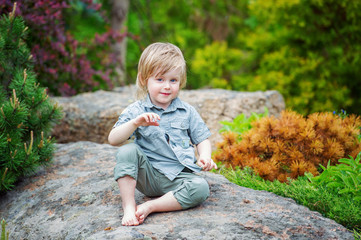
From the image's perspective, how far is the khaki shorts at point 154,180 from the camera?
2.59 metres

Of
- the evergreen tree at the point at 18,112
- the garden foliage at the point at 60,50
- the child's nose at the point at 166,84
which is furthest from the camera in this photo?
the garden foliage at the point at 60,50

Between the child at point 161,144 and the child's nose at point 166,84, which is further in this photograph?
the child's nose at point 166,84

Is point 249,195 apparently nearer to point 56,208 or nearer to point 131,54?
point 56,208

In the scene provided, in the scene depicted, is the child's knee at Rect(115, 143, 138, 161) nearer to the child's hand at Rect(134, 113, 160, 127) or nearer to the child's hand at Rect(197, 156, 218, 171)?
the child's hand at Rect(134, 113, 160, 127)

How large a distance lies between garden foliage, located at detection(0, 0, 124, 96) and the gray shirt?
228 centimetres

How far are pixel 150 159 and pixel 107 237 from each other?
2.35 feet

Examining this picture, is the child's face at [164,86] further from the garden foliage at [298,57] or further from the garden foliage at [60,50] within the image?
the garden foliage at [298,57]

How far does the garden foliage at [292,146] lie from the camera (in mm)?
3484

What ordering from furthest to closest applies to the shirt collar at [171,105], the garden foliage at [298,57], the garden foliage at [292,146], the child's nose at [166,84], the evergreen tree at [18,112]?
the garden foliage at [298,57] → the garden foliage at [292,146] → the evergreen tree at [18,112] → the shirt collar at [171,105] → the child's nose at [166,84]

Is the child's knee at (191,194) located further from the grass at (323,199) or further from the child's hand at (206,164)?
the grass at (323,199)

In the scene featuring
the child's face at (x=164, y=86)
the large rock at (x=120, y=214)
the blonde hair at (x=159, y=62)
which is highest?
the blonde hair at (x=159, y=62)

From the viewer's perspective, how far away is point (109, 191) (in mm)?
3012

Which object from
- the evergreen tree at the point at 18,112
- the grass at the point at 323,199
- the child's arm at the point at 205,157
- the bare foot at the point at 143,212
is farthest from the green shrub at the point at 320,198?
the evergreen tree at the point at 18,112

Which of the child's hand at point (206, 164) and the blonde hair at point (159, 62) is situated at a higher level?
the blonde hair at point (159, 62)
